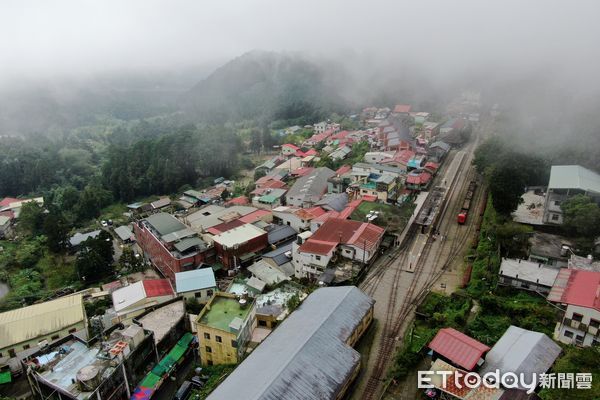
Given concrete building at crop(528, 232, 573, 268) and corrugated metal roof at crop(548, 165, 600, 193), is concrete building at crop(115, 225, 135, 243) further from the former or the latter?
corrugated metal roof at crop(548, 165, 600, 193)

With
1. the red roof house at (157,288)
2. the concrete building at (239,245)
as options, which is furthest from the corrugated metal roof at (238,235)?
the red roof house at (157,288)

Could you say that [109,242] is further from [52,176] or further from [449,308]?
[52,176]

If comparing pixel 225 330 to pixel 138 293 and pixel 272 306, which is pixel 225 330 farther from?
pixel 138 293

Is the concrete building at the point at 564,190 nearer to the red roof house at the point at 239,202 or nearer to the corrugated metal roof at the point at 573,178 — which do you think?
the corrugated metal roof at the point at 573,178

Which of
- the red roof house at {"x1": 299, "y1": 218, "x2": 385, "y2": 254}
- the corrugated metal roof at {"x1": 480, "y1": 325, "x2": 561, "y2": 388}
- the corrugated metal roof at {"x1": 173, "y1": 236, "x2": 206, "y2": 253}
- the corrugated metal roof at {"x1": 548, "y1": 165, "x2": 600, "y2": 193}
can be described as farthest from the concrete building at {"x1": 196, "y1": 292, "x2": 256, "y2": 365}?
the corrugated metal roof at {"x1": 548, "y1": 165, "x2": 600, "y2": 193}

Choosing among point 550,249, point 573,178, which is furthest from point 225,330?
point 573,178

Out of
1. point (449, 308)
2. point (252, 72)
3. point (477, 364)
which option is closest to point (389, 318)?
point (449, 308)
